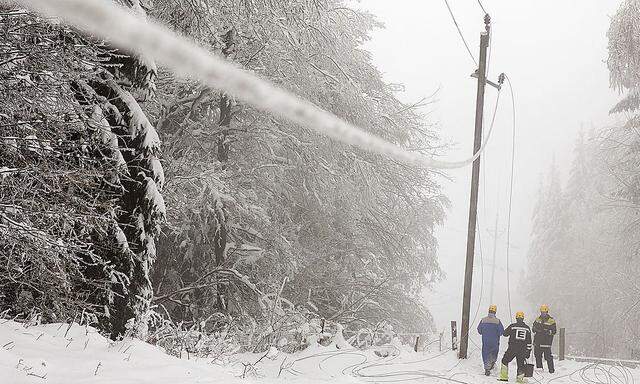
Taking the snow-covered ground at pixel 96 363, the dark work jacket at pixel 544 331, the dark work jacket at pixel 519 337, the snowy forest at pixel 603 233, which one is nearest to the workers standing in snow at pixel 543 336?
the dark work jacket at pixel 544 331

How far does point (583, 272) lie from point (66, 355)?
38.9 meters

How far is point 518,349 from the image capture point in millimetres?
11773

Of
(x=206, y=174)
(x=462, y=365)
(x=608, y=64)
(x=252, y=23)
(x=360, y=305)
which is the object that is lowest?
(x=462, y=365)

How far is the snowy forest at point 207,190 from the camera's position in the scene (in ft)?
17.3

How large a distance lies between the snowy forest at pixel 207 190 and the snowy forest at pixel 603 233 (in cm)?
566

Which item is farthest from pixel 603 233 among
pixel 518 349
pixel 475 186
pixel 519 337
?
pixel 518 349

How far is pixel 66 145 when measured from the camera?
5902 millimetres

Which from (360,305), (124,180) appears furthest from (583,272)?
(124,180)

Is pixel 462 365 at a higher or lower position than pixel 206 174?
lower

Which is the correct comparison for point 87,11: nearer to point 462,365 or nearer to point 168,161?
point 168,161

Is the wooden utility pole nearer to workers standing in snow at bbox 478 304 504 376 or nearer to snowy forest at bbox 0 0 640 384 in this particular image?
snowy forest at bbox 0 0 640 384

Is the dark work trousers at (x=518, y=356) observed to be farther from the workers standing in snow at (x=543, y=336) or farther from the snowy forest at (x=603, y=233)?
the snowy forest at (x=603, y=233)

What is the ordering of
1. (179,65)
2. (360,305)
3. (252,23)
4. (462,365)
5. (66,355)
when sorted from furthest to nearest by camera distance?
(360,305) → (462,365) → (252,23) → (66,355) → (179,65)

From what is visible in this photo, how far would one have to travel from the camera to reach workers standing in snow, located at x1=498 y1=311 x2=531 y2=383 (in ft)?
37.7
